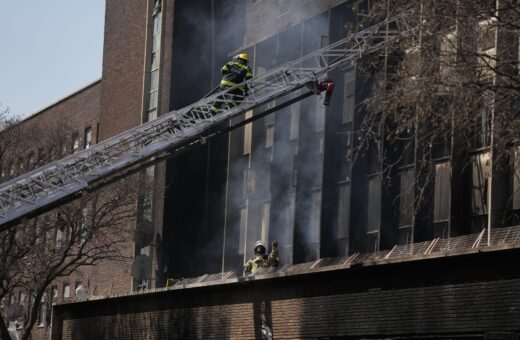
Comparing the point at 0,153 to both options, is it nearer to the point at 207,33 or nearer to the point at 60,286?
the point at 207,33

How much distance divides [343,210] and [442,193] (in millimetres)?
4413

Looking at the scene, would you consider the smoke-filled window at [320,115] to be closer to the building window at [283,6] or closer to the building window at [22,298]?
the building window at [283,6]

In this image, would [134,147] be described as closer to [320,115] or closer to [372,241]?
[372,241]

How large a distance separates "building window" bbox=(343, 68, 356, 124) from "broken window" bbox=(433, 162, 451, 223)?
4.32m

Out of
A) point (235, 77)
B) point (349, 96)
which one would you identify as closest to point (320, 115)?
point (349, 96)

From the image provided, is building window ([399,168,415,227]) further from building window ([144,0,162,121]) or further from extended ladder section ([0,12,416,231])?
building window ([144,0,162,121])

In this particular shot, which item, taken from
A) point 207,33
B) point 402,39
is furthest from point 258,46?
point 402,39

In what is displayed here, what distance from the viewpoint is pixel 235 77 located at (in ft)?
77.3

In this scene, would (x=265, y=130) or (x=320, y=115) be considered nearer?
(x=320, y=115)

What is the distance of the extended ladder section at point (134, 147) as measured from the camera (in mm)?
21469

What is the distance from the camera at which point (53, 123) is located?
45.0 metres

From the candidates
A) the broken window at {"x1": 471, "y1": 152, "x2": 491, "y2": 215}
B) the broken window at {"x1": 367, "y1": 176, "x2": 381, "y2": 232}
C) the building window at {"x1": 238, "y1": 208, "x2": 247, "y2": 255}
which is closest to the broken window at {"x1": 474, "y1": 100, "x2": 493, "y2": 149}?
the broken window at {"x1": 471, "y1": 152, "x2": 491, "y2": 215}

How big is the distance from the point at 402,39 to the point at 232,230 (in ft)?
57.7

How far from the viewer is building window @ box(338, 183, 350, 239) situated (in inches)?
1008
